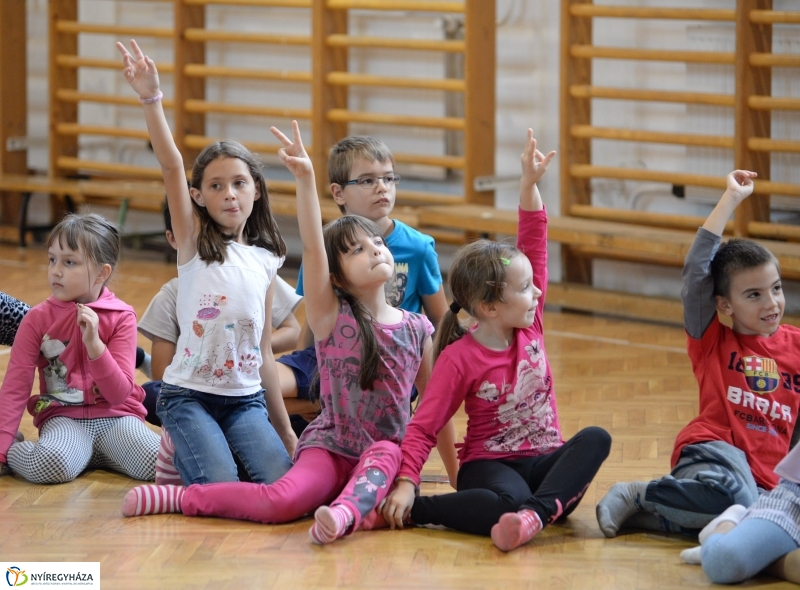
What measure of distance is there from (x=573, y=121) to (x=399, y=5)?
1.04 metres

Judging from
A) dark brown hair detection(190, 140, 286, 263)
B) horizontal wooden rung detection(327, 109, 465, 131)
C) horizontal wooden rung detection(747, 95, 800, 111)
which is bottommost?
dark brown hair detection(190, 140, 286, 263)

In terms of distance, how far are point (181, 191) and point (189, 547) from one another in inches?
32.3

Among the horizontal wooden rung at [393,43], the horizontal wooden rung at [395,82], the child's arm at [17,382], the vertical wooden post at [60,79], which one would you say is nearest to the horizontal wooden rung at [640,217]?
the horizontal wooden rung at [395,82]

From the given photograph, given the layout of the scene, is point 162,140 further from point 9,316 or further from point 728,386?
point 728,386

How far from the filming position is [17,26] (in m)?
6.69

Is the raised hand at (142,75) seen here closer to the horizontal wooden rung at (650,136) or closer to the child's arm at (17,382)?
the child's arm at (17,382)

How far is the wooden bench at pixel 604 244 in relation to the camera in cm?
460

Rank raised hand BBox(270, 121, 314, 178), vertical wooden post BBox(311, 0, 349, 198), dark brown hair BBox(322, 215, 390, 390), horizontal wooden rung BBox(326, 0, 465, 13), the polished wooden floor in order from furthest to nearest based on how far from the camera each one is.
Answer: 1. vertical wooden post BBox(311, 0, 349, 198)
2. horizontal wooden rung BBox(326, 0, 465, 13)
3. dark brown hair BBox(322, 215, 390, 390)
4. raised hand BBox(270, 121, 314, 178)
5. the polished wooden floor

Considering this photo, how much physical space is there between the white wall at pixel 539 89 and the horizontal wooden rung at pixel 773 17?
6.1 inches

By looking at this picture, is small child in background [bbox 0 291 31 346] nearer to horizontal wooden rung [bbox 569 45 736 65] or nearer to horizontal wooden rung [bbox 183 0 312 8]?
horizontal wooden rung [bbox 569 45 736 65]

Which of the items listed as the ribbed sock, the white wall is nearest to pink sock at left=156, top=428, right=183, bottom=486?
the ribbed sock

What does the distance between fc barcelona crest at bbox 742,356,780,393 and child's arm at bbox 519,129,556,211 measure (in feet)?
1.91

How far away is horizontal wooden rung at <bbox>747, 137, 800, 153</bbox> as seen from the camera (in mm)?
4441

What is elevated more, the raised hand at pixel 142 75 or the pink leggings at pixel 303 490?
the raised hand at pixel 142 75
